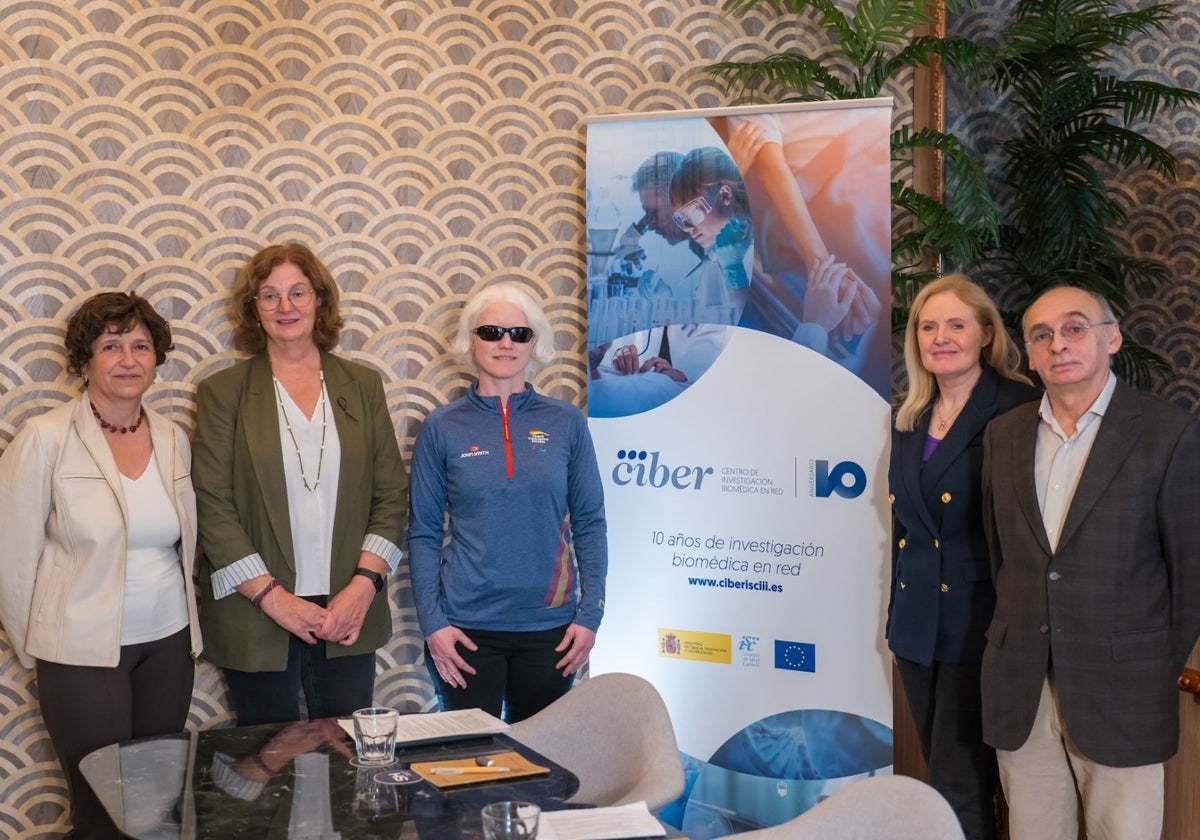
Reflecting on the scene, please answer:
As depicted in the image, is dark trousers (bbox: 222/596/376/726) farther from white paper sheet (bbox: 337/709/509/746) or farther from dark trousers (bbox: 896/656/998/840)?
dark trousers (bbox: 896/656/998/840)

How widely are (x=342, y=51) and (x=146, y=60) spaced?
0.59 metres

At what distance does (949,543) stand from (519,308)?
139 cm

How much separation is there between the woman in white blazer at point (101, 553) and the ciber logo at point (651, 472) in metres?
1.32

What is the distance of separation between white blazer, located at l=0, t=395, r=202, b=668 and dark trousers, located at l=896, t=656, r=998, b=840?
7.00 ft

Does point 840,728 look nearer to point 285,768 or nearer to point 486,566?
point 486,566

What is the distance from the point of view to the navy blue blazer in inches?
122

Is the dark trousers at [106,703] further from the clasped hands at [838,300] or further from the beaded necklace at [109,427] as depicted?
the clasped hands at [838,300]

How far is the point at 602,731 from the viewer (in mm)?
2857

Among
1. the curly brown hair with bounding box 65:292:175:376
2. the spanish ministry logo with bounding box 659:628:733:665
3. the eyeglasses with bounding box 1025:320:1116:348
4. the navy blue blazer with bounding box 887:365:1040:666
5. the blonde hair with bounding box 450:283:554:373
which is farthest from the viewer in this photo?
the spanish ministry logo with bounding box 659:628:733:665

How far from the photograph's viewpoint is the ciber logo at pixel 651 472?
3779mm

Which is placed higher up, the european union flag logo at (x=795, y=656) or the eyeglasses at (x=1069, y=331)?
the eyeglasses at (x=1069, y=331)

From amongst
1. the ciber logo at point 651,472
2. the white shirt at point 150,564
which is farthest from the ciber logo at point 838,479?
the white shirt at point 150,564

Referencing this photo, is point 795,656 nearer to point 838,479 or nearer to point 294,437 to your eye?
point 838,479

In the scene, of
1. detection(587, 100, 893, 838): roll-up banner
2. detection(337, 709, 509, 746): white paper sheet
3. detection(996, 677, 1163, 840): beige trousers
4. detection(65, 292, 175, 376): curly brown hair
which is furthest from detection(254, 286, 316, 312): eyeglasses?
detection(996, 677, 1163, 840): beige trousers
